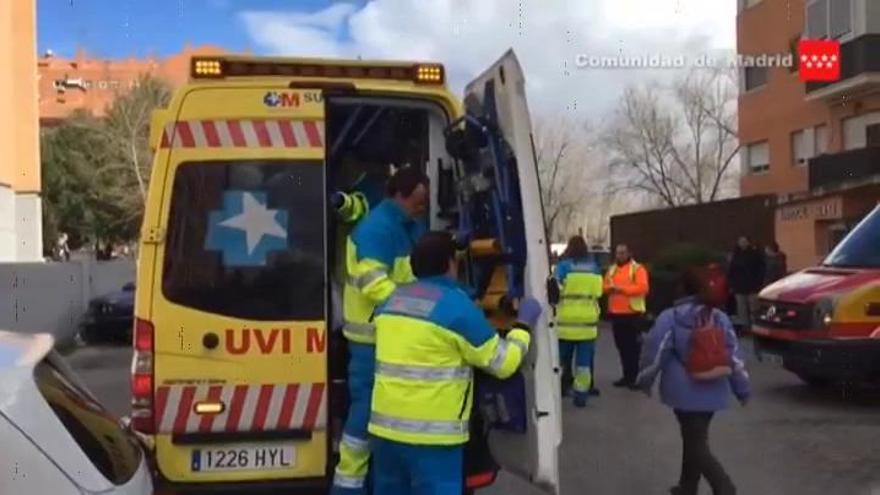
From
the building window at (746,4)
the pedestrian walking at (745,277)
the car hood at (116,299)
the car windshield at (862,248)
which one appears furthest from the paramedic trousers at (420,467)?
the building window at (746,4)

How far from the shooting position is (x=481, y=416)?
188 inches

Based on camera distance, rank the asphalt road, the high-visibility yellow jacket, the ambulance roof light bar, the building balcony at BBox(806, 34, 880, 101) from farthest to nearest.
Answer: the building balcony at BBox(806, 34, 880, 101) → the asphalt road → the ambulance roof light bar → the high-visibility yellow jacket

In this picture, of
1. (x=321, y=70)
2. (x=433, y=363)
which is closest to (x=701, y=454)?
(x=433, y=363)

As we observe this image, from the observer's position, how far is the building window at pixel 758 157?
34.7m

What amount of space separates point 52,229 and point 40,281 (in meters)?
30.7

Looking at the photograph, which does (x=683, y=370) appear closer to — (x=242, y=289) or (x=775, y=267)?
(x=242, y=289)

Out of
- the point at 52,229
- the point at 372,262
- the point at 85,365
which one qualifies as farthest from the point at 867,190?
the point at 52,229

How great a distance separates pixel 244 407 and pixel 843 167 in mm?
22895

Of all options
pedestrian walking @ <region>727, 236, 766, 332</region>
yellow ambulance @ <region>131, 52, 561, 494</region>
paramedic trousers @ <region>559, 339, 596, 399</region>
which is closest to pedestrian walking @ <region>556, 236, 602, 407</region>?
paramedic trousers @ <region>559, 339, 596, 399</region>

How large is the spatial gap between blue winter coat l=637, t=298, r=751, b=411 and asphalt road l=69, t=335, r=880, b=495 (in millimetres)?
1205

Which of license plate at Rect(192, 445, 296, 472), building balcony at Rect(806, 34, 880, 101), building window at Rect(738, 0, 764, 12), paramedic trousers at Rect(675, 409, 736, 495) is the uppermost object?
building window at Rect(738, 0, 764, 12)

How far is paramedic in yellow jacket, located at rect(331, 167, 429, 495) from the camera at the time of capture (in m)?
5.06

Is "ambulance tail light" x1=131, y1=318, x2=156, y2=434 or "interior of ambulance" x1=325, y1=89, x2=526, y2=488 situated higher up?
"interior of ambulance" x1=325, y1=89, x2=526, y2=488

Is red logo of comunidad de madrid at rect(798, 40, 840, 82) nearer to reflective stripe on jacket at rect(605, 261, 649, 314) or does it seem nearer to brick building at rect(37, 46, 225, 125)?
reflective stripe on jacket at rect(605, 261, 649, 314)
